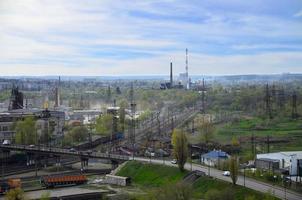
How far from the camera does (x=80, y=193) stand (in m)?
14.2

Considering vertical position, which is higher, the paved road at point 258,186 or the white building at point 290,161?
the white building at point 290,161

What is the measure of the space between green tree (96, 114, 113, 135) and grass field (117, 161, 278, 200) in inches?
394

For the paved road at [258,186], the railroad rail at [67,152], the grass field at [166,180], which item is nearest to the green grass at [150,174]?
the grass field at [166,180]

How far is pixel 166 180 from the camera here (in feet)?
48.4

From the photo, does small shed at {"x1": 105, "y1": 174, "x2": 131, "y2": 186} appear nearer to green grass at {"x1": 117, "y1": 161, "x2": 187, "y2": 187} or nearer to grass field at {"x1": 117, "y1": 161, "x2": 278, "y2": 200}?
grass field at {"x1": 117, "y1": 161, "x2": 278, "y2": 200}

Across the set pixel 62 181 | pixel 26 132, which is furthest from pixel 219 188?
pixel 26 132

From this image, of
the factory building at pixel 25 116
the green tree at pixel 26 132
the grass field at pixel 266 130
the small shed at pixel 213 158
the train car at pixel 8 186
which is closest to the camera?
the train car at pixel 8 186

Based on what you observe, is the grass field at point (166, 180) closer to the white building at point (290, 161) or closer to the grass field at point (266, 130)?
the white building at point (290, 161)

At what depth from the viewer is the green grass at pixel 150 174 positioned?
1509 cm

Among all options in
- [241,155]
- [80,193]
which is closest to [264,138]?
[241,155]

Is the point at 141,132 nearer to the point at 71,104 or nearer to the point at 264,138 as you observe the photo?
the point at 264,138

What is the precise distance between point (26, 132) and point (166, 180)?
10468 millimetres

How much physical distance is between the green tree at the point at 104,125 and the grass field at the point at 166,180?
1001 cm

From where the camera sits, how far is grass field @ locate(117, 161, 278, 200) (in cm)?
1243
